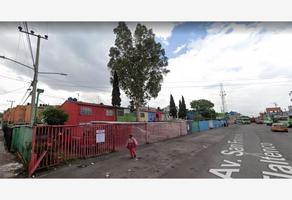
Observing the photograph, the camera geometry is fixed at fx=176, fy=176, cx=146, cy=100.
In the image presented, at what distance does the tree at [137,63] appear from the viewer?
2278 centimetres

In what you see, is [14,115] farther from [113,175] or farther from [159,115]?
[113,175]

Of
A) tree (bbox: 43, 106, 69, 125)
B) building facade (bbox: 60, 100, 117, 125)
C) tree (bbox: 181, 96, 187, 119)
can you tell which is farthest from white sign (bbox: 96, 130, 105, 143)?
tree (bbox: 181, 96, 187, 119)

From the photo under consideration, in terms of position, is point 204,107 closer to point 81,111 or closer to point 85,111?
point 85,111

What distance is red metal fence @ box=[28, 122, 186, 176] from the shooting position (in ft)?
23.0

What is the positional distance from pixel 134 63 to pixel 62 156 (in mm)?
16815

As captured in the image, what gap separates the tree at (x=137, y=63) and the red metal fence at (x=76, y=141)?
365 inches

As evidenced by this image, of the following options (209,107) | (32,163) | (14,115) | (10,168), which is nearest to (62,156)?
(32,163)

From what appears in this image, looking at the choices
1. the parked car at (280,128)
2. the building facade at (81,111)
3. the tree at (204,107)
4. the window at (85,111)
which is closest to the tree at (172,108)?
the tree at (204,107)

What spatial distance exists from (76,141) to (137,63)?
1580 cm

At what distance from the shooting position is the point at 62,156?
799cm

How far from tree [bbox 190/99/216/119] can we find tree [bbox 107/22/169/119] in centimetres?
5361

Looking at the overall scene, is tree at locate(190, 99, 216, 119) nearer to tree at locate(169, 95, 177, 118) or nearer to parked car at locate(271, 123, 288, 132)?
tree at locate(169, 95, 177, 118)

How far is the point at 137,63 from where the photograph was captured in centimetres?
2291

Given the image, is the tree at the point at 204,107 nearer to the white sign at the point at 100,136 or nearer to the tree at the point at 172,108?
the tree at the point at 172,108
